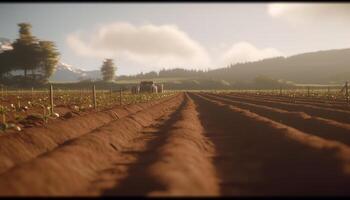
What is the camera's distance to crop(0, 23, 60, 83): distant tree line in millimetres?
56906

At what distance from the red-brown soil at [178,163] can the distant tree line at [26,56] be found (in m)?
45.7

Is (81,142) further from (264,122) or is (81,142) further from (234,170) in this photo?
(264,122)

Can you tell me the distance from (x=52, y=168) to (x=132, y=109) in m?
17.8

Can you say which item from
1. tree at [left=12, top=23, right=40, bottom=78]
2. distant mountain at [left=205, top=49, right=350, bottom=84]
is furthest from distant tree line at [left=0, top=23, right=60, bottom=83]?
distant mountain at [left=205, top=49, right=350, bottom=84]

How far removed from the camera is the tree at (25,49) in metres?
56.8

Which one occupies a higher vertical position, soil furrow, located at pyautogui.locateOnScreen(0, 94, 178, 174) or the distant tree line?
the distant tree line

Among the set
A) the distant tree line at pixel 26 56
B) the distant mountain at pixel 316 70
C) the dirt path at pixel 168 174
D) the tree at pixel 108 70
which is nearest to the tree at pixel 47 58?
the distant tree line at pixel 26 56

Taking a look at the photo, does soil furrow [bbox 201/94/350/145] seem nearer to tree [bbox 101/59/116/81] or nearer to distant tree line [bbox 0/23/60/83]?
distant tree line [bbox 0/23/60/83]

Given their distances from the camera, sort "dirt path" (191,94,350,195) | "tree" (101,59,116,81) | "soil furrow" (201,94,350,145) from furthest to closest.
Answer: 1. "tree" (101,59,116,81)
2. "soil furrow" (201,94,350,145)
3. "dirt path" (191,94,350,195)

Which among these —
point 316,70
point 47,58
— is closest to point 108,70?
point 47,58

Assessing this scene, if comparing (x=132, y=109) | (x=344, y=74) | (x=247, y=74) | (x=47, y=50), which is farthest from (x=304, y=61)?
(x=132, y=109)

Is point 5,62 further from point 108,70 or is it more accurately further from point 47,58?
point 108,70

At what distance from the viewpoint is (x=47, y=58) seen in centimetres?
5850

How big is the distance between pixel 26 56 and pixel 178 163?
174ft
